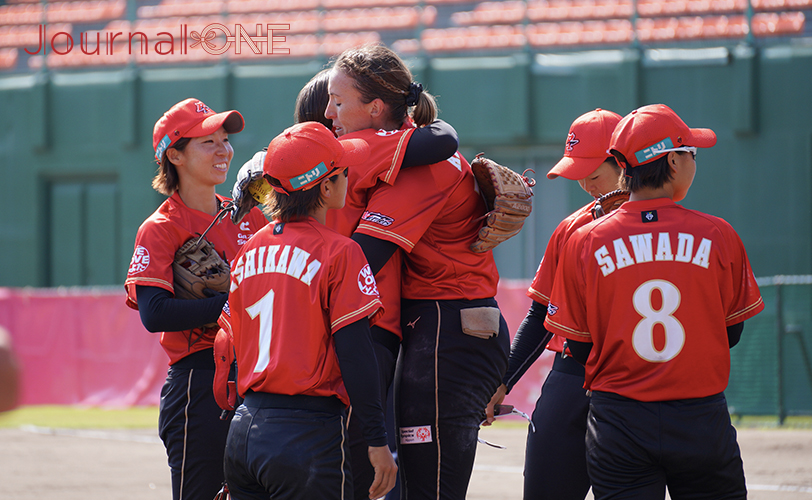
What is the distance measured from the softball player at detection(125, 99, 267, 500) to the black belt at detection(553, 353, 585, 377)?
1.47m

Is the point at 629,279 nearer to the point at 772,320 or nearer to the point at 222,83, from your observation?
the point at 772,320

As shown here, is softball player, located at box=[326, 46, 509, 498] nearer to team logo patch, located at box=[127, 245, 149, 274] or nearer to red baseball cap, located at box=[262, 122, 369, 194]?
red baseball cap, located at box=[262, 122, 369, 194]

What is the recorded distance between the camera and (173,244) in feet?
12.9

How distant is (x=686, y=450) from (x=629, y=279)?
1.98 ft

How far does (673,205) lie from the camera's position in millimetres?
3148

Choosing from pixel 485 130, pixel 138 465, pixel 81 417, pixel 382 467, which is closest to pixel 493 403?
pixel 382 467

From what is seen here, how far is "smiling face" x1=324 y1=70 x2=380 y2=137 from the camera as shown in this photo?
3.57 m

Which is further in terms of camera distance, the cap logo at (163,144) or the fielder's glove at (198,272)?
the cap logo at (163,144)

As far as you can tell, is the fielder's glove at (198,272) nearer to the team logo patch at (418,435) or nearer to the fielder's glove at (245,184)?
the fielder's glove at (245,184)

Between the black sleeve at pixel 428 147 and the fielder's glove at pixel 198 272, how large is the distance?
1004 millimetres

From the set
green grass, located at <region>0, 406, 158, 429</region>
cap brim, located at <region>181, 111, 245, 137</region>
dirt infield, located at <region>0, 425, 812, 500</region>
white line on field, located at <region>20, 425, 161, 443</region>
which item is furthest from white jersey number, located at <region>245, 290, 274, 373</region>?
green grass, located at <region>0, 406, 158, 429</region>

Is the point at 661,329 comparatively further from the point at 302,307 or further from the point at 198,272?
the point at 198,272

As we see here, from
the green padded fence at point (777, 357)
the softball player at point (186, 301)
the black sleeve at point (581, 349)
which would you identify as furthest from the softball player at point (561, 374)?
the green padded fence at point (777, 357)

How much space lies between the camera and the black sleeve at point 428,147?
3.43 meters
